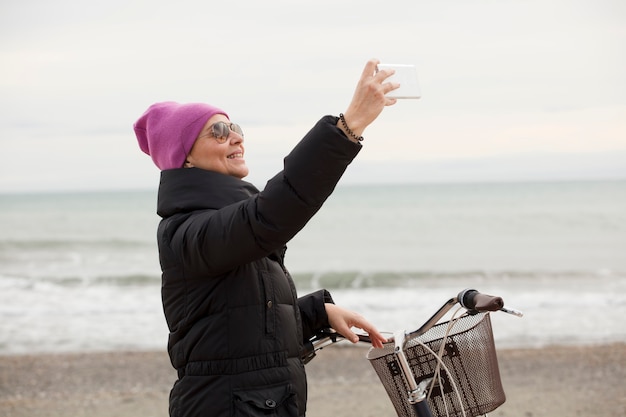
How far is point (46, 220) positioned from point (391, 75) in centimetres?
4497

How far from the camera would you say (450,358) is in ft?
9.55

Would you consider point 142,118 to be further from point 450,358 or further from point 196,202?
point 450,358

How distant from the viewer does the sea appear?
44.1ft

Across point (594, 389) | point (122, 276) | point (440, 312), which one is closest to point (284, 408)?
point (440, 312)

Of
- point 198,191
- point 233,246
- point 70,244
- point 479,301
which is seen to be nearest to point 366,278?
point 70,244

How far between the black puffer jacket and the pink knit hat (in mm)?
72

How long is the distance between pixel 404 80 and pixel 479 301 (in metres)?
0.78

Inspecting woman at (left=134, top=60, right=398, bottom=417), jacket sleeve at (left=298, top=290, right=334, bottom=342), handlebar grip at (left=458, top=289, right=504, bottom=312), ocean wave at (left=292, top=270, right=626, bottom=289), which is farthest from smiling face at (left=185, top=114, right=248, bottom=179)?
ocean wave at (left=292, top=270, right=626, bottom=289)

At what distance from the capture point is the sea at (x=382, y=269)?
44.1 ft

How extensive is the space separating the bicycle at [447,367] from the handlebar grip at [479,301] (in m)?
0.03

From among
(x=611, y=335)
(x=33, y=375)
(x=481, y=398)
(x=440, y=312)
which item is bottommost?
(x=611, y=335)

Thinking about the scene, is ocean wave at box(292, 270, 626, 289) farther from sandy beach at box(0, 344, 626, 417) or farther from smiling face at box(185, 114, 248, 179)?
smiling face at box(185, 114, 248, 179)

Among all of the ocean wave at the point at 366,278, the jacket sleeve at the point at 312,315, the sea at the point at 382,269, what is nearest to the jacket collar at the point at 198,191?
the jacket sleeve at the point at 312,315

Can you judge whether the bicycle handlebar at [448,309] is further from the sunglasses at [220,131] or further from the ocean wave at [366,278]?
the ocean wave at [366,278]
